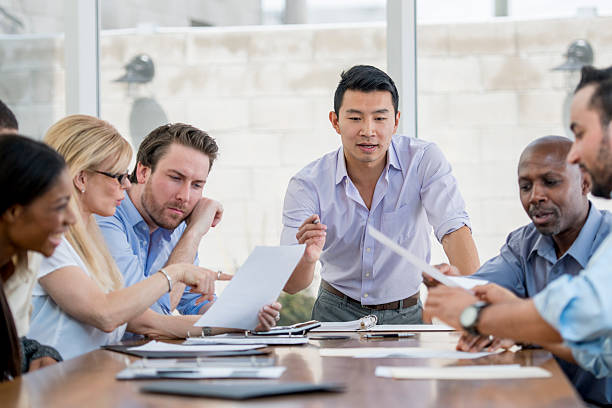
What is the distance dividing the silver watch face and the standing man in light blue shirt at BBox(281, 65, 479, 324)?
1271mm

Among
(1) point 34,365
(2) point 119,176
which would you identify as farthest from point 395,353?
(2) point 119,176

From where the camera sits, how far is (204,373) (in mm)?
1467

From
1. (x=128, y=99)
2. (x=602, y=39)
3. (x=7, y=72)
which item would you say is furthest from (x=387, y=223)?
(x=7, y=72)

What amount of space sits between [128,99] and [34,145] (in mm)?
2501

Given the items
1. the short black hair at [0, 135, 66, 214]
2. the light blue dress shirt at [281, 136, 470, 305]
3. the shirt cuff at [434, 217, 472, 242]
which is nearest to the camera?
the short black hair at [0, 135, 66, 214]

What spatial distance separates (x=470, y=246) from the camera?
9.31 ft

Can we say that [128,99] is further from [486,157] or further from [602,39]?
[602,39]

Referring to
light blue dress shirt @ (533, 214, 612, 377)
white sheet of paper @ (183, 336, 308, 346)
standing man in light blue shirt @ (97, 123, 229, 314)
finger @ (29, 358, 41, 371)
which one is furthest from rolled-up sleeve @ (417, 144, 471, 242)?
finger @ (29, 358, 41, 371)

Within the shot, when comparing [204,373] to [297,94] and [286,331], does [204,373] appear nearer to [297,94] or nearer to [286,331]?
[286,331]

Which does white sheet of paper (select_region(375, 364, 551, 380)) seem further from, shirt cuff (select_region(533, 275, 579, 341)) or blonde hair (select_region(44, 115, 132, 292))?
blonde hair (select_region(44, 115, 132, 292))

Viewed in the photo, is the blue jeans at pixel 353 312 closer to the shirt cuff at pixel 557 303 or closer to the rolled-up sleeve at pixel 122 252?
the rolled-up sleeve at pixel 122 252

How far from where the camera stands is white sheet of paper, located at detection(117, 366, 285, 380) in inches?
57.3

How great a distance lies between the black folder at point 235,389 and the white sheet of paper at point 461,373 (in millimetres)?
162

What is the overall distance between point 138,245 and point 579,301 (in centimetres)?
172
